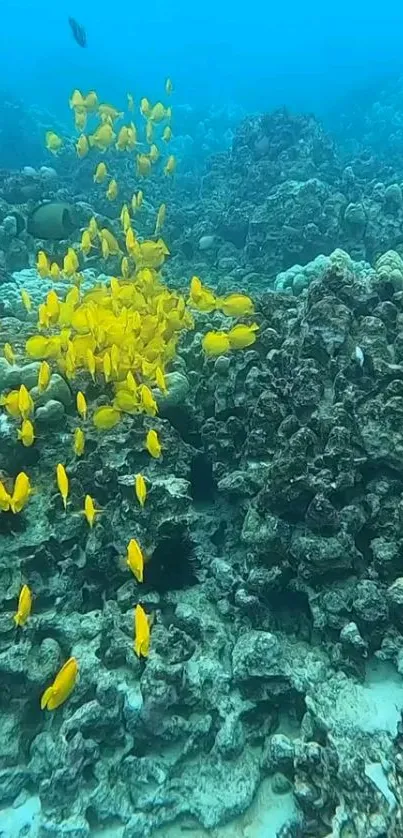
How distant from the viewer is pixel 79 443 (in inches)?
174

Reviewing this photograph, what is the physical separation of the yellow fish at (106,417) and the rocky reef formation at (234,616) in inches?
3.4

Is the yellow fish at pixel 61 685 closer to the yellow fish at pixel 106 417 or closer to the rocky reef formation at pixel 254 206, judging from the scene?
the yellow fish at pixel 106 417

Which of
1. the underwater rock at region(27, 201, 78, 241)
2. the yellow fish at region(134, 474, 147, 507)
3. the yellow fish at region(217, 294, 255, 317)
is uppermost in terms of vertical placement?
the underwater rock at region(27, 201, 78, 241)

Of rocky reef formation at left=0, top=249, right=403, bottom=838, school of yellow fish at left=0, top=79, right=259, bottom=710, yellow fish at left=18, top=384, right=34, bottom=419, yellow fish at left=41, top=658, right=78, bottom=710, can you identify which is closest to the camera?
yellow fish at left=41, top=658, right=78, bottom=710

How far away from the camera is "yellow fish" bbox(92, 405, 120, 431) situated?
14.9 ft

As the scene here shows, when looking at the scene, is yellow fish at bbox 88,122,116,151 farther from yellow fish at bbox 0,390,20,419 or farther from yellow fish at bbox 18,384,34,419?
yellow fish at bbox 18,384,34,419

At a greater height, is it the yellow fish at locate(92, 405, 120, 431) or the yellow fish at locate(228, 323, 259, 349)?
the yellow fish at locate(228, 323, 259, 349)

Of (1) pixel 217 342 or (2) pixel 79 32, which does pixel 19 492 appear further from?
(2) pixel 79 32

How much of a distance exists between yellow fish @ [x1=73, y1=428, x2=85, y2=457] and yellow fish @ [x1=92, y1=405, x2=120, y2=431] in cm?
15

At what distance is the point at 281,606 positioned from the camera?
4.13m

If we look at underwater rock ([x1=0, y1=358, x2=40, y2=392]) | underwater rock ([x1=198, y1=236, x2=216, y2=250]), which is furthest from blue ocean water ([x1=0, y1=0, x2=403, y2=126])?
underwater rock ([x1=0, y1=358, x2=40, y2=392])

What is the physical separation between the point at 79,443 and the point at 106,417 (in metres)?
0.30

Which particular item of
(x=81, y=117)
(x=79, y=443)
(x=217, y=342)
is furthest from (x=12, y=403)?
(x=81, y=117)

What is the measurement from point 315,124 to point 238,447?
1591 cm
